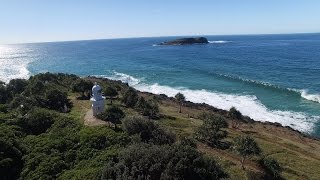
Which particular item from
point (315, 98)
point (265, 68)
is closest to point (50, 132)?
point (315, 98)

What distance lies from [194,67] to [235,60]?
73.7 feet

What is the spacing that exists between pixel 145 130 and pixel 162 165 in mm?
9438

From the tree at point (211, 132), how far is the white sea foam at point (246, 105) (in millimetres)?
19097

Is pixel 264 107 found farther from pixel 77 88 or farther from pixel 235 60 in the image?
pixel 235 60

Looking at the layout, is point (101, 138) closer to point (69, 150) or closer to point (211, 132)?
point (69, 150)

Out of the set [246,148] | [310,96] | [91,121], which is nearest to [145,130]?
[91,121]

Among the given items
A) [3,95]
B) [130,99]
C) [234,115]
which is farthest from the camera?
[3,95]

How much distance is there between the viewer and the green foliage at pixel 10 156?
31.5 metres

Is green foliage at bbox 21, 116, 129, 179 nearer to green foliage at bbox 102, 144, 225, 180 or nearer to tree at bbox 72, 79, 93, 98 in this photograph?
green foliage at bbox 102, 144, 225, 180

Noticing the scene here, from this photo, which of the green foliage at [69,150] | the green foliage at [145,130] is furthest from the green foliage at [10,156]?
the green foliage at [145,130]

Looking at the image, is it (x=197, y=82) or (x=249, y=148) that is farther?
(x=197, y=82)

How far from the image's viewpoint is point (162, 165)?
1181 inches

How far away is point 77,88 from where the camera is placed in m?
66.8

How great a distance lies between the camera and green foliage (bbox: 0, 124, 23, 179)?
103 feet
